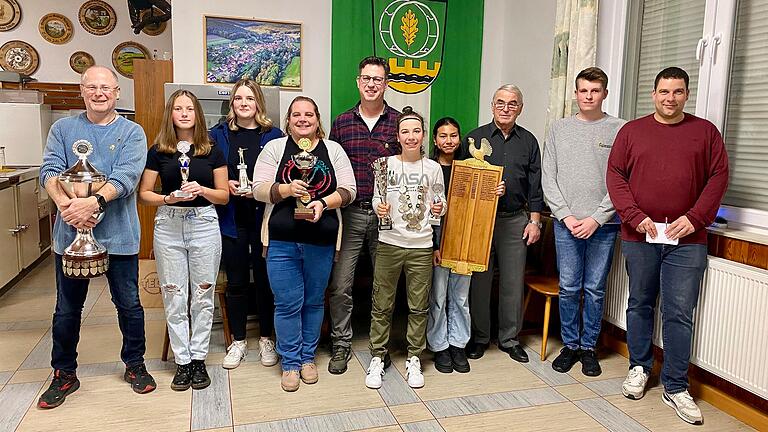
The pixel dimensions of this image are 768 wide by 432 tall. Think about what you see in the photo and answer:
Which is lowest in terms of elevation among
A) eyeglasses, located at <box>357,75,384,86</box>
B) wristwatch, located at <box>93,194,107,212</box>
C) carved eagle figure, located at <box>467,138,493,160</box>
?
wristwatch, located at <box>93,194,107,212</box>

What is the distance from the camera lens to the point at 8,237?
446 centimetres

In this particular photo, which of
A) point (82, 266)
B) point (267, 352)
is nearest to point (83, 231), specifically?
point (82, 266)

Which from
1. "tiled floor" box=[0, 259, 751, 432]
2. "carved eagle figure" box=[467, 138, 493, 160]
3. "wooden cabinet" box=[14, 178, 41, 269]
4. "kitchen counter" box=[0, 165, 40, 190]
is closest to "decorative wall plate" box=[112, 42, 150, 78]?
"kitchen counter" box=[0, 165, 40, 190]

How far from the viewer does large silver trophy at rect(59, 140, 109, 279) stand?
7.91 ft

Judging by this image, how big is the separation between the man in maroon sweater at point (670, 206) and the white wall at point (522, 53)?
154 centimetres

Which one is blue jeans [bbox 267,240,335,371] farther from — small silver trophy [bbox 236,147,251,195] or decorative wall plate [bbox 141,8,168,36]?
decorative wall plate [bbox 141,8,168,36]

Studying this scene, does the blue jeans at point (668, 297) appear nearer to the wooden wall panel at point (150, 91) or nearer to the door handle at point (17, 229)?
the wooden wall panel at point (150, 91)

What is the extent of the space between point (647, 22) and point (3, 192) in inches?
184

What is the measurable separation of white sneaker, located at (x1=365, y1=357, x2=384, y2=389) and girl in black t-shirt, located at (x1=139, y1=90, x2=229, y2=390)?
80 centimetres

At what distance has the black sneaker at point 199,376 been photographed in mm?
2787

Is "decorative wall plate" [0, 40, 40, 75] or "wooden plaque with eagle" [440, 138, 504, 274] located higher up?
"decorative wall plate" [0, 40, 40, 75]

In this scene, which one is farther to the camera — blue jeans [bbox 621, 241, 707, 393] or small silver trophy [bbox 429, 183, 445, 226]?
small silver trophy [bbox 429, 183, 445, 226]

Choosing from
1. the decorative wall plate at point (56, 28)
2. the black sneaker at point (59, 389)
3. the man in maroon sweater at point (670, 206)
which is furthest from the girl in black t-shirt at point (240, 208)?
the decorative wall plate at point (56, 28)

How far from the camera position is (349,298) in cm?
305
